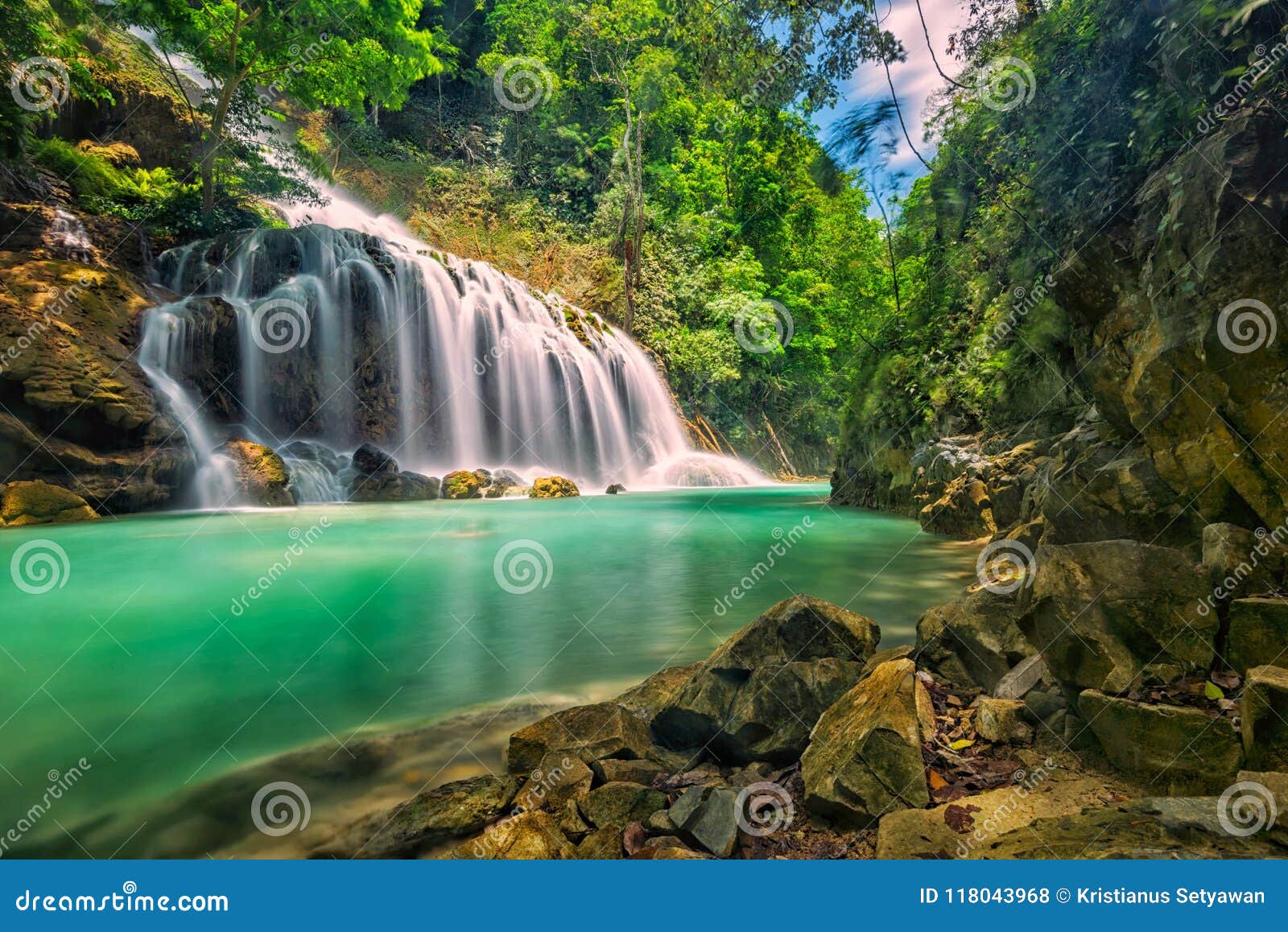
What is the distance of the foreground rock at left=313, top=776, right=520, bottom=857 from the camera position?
96.7 inches

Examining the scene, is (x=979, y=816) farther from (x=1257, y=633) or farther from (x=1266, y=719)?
(x=1257, y=633)

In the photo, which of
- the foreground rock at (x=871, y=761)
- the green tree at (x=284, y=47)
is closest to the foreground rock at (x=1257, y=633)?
the foreground rock at (x=871, y=761)

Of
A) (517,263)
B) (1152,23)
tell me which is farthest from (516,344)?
(1152,23)

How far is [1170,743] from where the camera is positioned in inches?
84.2

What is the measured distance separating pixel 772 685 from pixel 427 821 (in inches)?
66.1

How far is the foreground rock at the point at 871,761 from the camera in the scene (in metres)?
2.22

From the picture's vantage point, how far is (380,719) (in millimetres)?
3596

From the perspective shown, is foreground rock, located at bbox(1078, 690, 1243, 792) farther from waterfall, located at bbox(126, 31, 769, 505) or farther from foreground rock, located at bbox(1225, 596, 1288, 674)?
waterfall, located at bbox(126, 31, 769, 505)

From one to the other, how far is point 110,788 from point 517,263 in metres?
26.8

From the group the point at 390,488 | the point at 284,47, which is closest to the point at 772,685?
the point at 390,488

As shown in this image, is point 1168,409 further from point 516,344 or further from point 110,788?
point 516,344

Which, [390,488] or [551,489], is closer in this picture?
[390,488]

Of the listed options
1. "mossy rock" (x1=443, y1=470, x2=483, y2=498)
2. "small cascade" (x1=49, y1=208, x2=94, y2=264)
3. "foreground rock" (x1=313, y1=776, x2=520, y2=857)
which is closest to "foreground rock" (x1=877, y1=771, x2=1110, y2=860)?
"foreground rock" (x1=313, y1=776, x2=520, y2=857)

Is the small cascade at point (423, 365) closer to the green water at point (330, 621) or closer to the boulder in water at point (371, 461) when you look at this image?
the boulder in water at point (371, 461)
